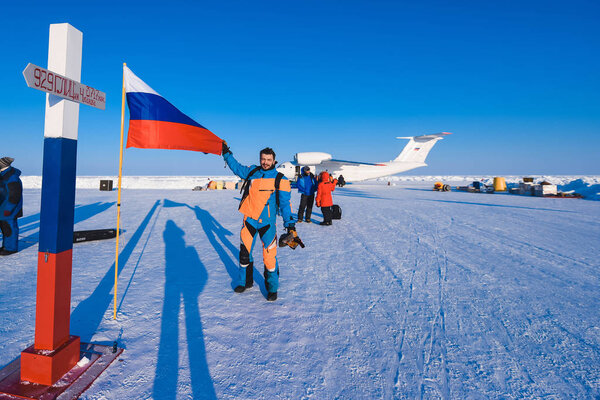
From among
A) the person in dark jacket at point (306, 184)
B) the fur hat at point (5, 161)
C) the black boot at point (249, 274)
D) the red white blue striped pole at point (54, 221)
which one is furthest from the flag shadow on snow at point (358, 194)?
the red white blue striped pole at point (54, 221)

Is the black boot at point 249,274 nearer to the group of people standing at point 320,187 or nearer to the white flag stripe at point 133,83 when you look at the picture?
the white flag stripe at point 133,83

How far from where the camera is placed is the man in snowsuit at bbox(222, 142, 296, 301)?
12.1 ft

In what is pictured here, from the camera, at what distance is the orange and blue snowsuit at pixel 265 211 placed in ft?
12.1

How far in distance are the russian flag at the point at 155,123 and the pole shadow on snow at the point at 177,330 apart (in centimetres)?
200

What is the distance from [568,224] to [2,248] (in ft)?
50.8

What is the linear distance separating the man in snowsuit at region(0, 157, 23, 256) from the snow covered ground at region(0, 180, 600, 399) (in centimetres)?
35

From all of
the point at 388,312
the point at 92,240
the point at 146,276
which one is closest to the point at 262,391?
the point at 388,312

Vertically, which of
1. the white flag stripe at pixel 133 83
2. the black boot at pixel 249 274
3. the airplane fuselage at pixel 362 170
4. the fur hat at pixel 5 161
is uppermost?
the airplane fuselage at pixel 362 170

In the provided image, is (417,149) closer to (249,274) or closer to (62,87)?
(249,274)

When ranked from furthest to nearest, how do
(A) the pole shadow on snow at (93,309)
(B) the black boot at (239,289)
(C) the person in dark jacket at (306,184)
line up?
(C) the person in dark jacket at (306,184) < (B) the black boot at (239,289) < (A) the pole shadow on snow at (93,309)

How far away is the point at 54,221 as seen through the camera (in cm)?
213

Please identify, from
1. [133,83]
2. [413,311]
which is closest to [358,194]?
[413,311]

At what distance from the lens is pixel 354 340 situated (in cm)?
287

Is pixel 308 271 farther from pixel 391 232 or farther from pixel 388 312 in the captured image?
pixel 391 232
